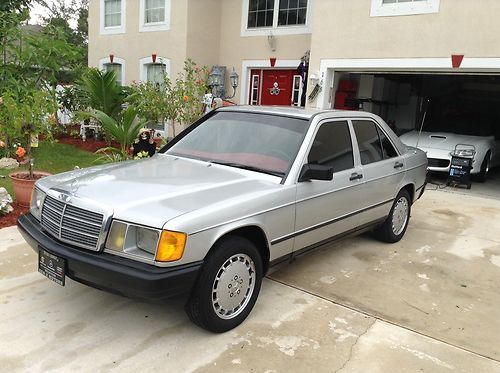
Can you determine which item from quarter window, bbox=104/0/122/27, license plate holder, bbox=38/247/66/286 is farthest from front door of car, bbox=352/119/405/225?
quarter window, bbox=104/0/122/27

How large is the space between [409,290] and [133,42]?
483 inches

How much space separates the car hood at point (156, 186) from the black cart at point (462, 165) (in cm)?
705

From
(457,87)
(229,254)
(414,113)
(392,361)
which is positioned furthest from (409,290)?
(457,87)

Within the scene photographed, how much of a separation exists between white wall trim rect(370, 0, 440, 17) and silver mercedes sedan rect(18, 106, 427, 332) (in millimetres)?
4727

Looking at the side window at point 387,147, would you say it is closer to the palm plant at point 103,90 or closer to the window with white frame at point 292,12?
the window with white frame at point 292,12

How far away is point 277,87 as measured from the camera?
12555mm

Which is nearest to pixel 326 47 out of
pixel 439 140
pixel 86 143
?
pixel 439 140

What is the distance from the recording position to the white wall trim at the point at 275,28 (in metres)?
11.5

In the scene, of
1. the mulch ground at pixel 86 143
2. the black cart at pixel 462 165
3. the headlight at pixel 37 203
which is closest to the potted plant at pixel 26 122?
the headlight at pixel 37 203

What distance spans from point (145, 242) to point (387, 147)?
3436 mm

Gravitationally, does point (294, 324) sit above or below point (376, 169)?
below

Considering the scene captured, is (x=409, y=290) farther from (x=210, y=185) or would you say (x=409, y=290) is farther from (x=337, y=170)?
(x=210, y=185)

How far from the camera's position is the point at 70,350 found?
2.99m

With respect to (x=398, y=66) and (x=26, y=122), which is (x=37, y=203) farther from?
(x=398, y=66)
